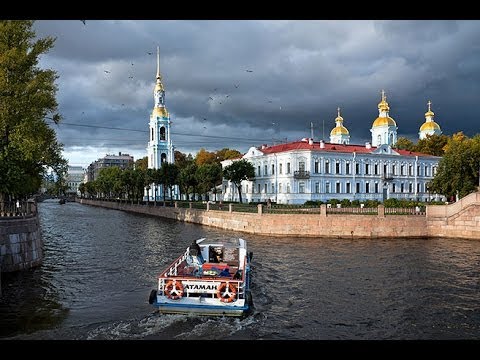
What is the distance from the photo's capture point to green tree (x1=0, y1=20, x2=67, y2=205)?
26.5m

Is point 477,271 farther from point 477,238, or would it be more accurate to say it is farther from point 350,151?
point 350,151

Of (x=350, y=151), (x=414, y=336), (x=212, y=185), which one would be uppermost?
(x=350, y=151)

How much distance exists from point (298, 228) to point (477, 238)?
50.8 feet

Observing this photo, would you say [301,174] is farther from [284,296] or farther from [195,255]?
[195,255]

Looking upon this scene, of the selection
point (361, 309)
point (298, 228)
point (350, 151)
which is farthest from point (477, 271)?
point (350, 151)

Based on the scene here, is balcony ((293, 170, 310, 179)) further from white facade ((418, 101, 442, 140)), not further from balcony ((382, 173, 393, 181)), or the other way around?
white facade ((418, 101, 442, 140))

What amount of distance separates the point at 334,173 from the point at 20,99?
52666 millimetres

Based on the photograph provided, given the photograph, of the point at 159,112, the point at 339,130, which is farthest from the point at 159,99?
the point at 339,130

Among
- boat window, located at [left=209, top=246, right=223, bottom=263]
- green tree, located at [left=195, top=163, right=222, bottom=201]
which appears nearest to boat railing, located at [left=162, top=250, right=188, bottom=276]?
boat window, located at [left=209, top=246, right=223, bottom=263]

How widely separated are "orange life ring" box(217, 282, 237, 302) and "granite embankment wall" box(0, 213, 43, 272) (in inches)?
465

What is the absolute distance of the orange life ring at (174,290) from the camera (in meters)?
15.8

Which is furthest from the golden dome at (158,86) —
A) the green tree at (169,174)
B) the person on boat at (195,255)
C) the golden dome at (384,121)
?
the person on boat at (195,255)

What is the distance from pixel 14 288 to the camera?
19516 mm

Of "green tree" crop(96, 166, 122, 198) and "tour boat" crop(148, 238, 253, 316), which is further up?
"green tree" crop(96, 166, 122, 198)
